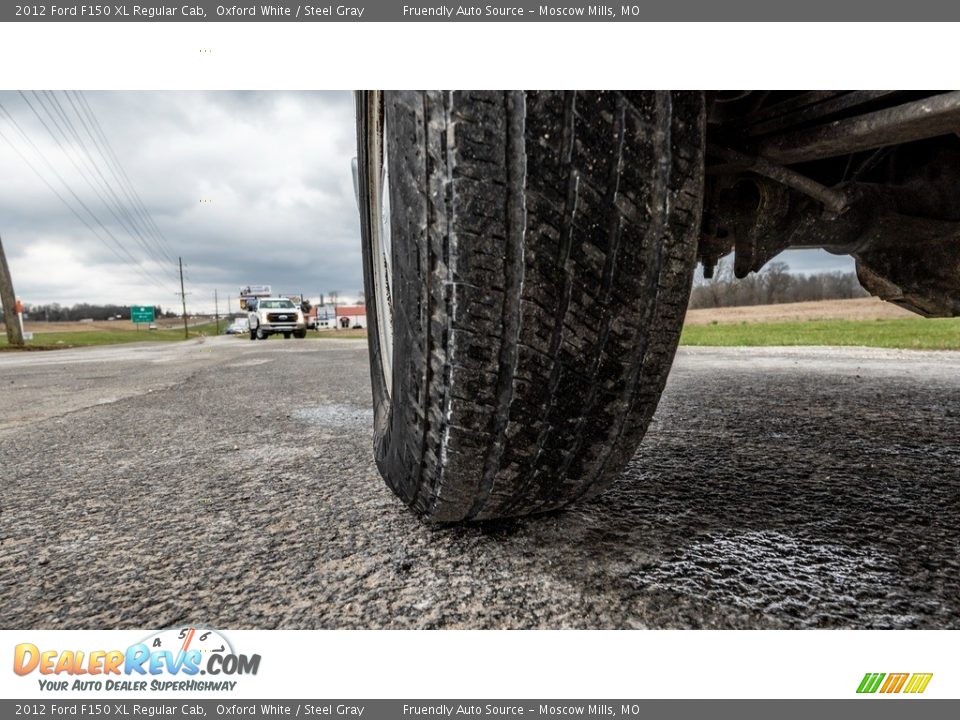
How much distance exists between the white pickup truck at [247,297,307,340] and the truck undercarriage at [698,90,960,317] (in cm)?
1921

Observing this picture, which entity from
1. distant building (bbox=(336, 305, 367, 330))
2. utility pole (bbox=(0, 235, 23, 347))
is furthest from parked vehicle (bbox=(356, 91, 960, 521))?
distant building (bbox=(336, 305, 367, 330))

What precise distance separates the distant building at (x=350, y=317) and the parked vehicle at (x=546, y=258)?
51939mm

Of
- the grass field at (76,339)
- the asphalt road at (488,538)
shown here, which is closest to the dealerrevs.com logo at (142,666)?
the asphalt road at (488,538)

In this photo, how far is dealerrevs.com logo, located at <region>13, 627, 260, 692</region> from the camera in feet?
2.06

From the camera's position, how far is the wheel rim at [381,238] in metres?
0.92

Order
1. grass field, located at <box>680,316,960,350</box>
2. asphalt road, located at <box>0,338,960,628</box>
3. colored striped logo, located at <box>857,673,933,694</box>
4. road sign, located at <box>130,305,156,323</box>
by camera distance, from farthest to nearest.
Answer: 1. road sign, located at <box>130,305,156,323</box>
2. grass field, located at <box>680,316,960,350</box>
3. asphalt road, located at <box>0,338,960,628</box>
4. colored striped logo, located at <box>857,673,933,694</box>

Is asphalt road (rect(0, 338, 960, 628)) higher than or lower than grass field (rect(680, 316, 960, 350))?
higher

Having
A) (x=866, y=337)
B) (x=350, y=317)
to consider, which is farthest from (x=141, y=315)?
(x=866, y=337)

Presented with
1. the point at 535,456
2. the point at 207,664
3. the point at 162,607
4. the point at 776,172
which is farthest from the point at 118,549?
the point at 776,172

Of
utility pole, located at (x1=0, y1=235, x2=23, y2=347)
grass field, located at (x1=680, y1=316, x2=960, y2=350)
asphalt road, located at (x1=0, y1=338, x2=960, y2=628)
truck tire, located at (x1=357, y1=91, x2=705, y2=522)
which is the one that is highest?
utility pole, located at (x1=0, y1=235, x2=23, y2=347)

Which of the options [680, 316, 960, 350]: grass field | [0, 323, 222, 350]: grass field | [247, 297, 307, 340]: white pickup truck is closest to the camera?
[680, 316, 960, 350]: grass field

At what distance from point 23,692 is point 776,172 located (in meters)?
1.34

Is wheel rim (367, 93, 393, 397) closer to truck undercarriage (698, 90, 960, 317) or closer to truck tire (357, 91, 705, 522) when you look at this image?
truck tire (357, 91, 705, 522)

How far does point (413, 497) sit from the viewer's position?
34.7 inches
